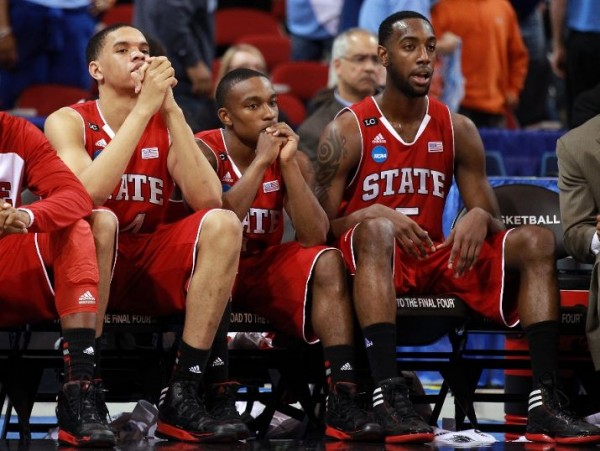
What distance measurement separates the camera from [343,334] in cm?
518

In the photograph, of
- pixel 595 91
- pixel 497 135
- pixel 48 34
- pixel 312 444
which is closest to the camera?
pixel 312 444

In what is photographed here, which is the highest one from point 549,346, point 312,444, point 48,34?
point 48,34

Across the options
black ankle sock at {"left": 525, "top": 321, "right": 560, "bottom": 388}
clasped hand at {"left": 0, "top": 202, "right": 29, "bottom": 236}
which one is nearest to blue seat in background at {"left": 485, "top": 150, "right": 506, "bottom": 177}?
black ankle sock at {"left": 525, "top": 321, "right": 560, "bottom": 388}

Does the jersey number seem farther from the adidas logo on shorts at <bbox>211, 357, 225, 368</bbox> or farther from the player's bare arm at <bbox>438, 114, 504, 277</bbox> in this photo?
the player's bare arm at <bbox>438, 114, 504, 277</bbox>

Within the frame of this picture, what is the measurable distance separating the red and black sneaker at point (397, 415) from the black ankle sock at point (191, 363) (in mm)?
693

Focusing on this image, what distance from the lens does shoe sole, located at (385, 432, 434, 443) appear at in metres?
4.87

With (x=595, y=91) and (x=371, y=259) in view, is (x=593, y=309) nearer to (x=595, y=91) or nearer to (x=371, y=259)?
(x=371, y=259)

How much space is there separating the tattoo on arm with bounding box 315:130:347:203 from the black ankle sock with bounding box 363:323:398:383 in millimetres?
835

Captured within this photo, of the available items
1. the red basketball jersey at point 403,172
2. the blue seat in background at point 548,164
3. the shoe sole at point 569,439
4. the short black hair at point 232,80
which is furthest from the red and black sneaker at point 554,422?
the blue seat in background at point 548,164

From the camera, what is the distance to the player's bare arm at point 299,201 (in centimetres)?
539

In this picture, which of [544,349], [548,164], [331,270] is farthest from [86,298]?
[548,164]

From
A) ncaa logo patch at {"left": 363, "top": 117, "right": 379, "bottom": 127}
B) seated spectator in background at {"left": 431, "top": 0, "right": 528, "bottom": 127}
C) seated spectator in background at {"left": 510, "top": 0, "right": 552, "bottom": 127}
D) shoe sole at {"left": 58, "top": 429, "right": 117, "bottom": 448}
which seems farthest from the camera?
seated spectator in background at {"left": 510, "top": 0, "right": 552, "bottom": 127}

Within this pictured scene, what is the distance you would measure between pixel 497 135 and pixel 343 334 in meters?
3.62

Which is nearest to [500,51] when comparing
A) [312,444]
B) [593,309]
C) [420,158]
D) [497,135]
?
[497,135]
